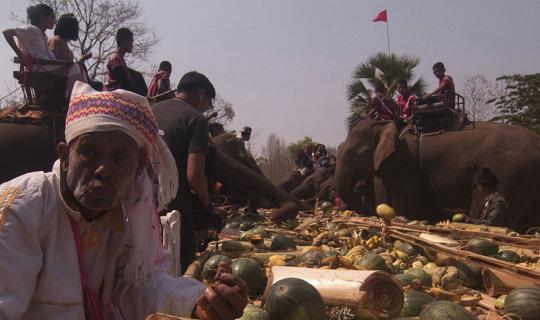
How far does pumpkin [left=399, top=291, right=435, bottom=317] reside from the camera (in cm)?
323

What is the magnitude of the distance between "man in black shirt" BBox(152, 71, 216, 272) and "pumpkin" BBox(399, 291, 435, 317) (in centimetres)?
207

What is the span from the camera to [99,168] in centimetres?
214

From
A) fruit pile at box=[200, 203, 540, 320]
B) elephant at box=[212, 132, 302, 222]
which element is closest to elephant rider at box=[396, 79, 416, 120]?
elephant at box=[212, 132, 302, 222]

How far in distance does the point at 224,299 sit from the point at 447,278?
237 cm

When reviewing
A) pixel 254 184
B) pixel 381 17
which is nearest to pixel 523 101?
pixel 381 17

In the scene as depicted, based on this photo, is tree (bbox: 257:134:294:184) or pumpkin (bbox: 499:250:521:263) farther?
tree (bbox: 257:134:294:184)

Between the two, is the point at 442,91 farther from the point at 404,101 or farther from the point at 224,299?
the point at 224,299

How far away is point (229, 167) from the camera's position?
8188 millimetres

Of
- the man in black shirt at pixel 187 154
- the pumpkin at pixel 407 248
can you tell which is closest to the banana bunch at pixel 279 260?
the man in black shirt at pixel 187 154

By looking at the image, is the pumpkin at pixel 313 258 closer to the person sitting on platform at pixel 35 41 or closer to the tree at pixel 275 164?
the person sitting on platform at pixel 35 41

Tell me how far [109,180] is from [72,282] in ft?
1.40

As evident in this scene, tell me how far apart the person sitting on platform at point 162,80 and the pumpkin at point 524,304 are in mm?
6187

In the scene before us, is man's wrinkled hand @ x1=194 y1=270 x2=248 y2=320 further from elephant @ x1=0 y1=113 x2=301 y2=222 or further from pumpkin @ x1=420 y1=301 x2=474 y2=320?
elephant @ x1=0 y1=113 x2=301 y2=222

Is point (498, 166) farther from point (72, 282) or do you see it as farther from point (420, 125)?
point (72, 282)
